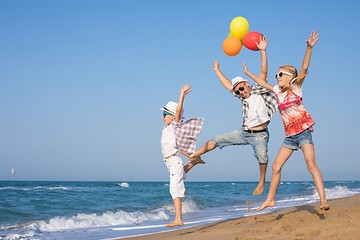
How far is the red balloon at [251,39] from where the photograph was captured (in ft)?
19.9

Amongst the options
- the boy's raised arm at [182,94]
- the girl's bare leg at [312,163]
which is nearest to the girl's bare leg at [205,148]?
the boy's raised arm at [182,94]

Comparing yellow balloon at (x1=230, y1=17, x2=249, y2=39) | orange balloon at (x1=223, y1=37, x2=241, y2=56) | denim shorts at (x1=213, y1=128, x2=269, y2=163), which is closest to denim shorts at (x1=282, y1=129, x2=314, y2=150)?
denim shorts at (x1=213, y1=128, x2=269, y2=163)

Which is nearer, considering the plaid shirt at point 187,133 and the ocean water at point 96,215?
the plaid shirt at point 187,133

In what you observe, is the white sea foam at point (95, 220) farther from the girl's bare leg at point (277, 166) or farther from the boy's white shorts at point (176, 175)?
the girl's bare leg at point (277, 166)

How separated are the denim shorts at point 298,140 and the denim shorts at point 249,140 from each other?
0.40m

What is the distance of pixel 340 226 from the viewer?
5020mm

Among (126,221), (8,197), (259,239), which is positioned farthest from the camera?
(8,197)

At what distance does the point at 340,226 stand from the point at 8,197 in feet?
58.8

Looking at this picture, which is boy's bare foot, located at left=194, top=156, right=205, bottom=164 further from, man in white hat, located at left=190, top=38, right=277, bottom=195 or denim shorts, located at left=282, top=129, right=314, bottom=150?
denim shorts, located at left=282, top=129, right=314, bottom=150

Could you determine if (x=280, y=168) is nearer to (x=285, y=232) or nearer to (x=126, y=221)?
(x=285, y=232)

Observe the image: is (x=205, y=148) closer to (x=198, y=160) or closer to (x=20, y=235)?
(x=198, y=160)

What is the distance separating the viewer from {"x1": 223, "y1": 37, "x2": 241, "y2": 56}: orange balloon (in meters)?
6.36

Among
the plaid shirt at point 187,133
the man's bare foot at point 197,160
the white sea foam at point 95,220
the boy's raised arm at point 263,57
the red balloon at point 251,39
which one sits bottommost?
the white sea foam at point 95,220

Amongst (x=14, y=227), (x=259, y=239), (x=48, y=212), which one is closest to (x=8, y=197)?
(x=48, y=212)
